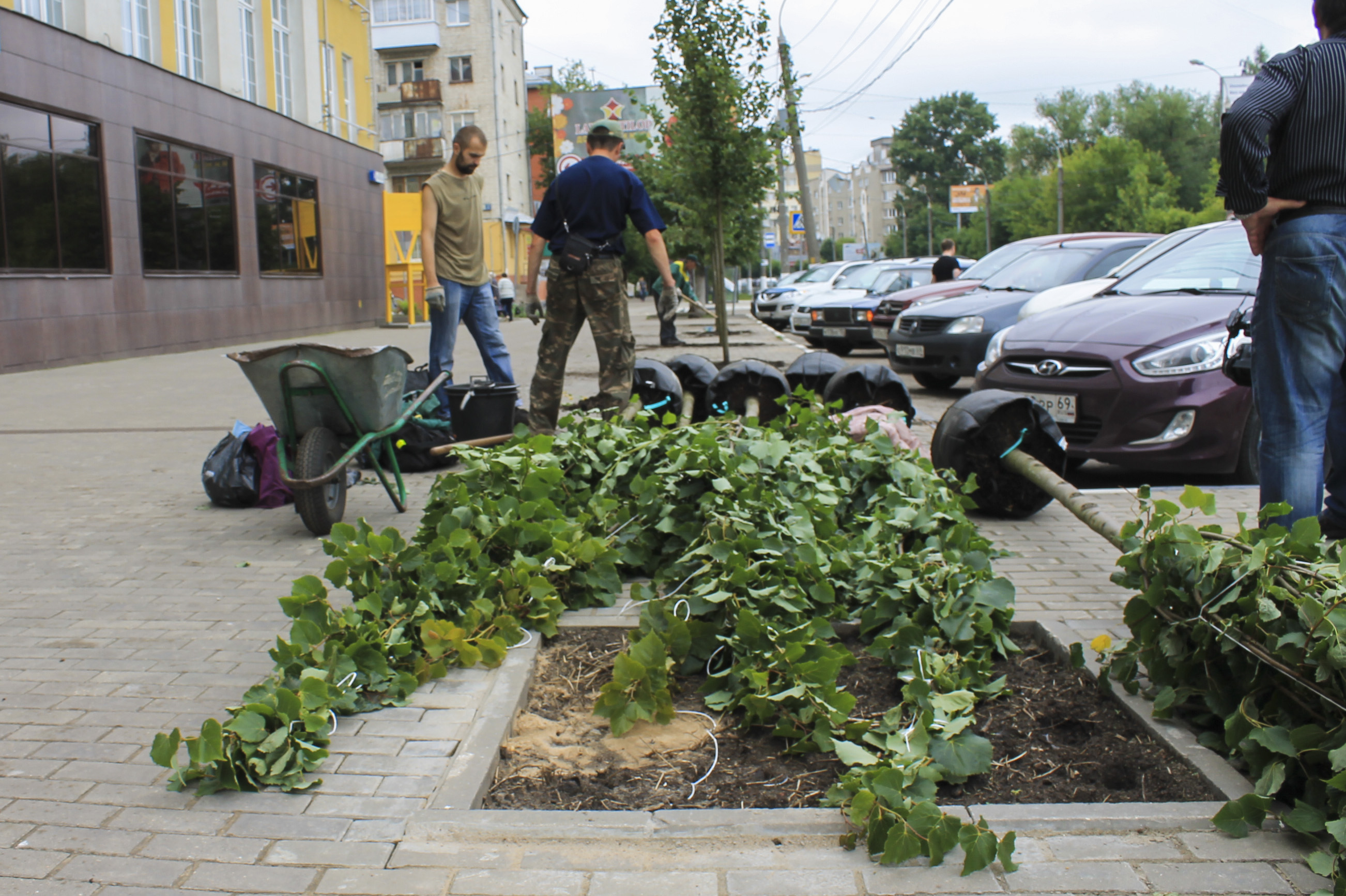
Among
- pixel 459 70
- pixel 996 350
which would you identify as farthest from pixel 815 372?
pixel 459 70

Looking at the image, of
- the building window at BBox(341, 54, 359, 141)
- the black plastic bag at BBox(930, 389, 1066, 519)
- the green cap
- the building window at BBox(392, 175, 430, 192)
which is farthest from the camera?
the building window at BBox(392, 175, 430, 192)

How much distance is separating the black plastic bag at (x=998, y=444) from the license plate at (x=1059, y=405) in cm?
83

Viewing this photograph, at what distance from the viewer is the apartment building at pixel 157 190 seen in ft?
49.4

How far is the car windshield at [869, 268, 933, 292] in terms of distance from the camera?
20.4 metres

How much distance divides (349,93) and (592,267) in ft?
76.9

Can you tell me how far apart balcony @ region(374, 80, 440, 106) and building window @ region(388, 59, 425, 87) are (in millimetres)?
872

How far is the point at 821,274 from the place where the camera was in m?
29.7

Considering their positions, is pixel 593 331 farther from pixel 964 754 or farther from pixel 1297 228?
pixel 964 754

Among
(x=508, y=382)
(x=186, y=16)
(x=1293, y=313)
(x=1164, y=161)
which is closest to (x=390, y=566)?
(x=1293, y=313)

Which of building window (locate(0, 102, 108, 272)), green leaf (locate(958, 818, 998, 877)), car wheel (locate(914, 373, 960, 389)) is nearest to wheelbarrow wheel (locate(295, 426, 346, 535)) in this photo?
green leaf (locate(958, 818, 998, 877))

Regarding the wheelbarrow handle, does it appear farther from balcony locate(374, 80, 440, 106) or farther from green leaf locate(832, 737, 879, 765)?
balcony locate(374, 80, 440, 106)

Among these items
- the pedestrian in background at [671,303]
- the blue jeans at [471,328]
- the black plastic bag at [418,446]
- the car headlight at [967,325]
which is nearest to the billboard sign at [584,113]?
the pedestrian in background at [671,303]

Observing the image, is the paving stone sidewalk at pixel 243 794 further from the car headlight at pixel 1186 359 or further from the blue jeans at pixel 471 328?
the blue jeans at pixel 471 328

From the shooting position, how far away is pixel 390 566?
380cm
